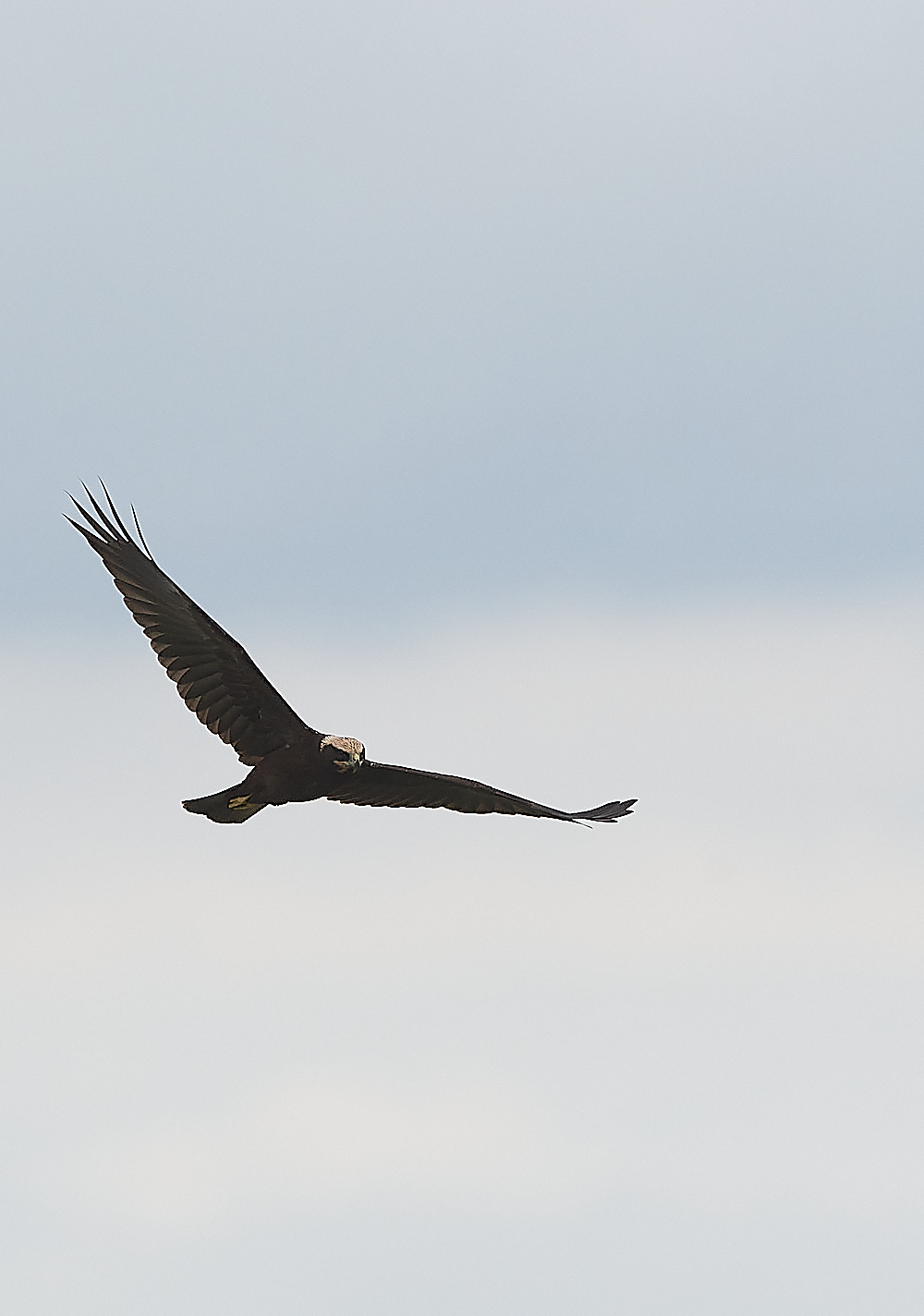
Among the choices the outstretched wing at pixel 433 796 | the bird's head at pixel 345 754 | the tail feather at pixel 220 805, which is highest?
the outstretched wing at pixel 433 796

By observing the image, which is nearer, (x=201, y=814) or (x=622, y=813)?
(x=201, y=814)

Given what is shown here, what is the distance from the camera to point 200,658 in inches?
1131

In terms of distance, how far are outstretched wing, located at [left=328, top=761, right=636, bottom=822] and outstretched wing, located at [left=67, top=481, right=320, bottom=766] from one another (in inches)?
60.1

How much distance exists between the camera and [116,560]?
28.7m

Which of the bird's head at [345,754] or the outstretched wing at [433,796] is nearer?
the bird's head at [345,754]

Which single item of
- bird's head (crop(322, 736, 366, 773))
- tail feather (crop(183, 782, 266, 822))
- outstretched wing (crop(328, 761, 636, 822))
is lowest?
tail feather (crop(183, 782, 266, 822))

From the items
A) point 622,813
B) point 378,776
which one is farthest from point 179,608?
point 622,813

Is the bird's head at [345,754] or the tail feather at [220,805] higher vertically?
the bird's head at [345,754]

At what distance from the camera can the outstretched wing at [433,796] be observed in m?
30.3

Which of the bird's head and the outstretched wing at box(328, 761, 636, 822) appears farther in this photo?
the outstretched wing at box(328, 761, 636, 822)

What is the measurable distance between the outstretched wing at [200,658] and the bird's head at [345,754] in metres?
0.55

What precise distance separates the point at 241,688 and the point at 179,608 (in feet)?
4.08

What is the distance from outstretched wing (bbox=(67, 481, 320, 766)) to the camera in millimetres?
28453

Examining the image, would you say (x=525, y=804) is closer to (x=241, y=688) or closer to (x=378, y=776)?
(x=378, y=776)
